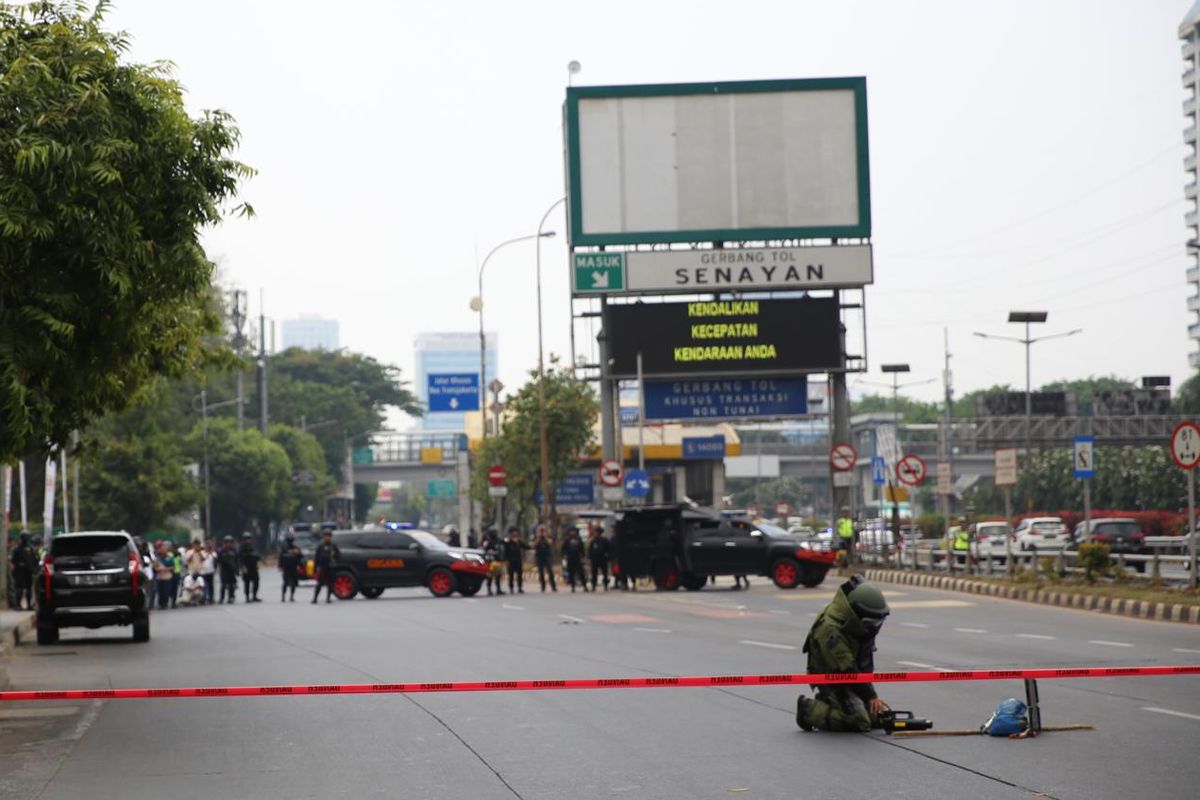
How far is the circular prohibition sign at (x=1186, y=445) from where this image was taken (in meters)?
26.8

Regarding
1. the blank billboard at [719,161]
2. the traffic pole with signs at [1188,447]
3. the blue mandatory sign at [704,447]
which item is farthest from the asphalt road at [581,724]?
the blue mandatory sign at [704,447]

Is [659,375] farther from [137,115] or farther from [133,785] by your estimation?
[133,785]

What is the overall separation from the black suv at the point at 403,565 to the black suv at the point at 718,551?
13.6 ft

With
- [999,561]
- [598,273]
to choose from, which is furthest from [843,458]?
[999,561]

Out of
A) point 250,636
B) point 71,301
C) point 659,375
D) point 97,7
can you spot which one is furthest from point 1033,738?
point 659,375

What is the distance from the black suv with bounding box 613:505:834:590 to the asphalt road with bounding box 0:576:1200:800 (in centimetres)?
1281

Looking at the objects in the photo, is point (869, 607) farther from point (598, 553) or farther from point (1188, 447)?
point (598, 553)

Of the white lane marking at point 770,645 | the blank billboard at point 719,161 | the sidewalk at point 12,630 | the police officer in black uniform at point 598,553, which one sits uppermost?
the blank billboard at point 719,161

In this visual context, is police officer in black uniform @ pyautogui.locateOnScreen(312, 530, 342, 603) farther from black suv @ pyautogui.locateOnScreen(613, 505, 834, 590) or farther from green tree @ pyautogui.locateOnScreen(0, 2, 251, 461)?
green tree @ pyautogui.locateOnScreen(0, 2, 251, 461)

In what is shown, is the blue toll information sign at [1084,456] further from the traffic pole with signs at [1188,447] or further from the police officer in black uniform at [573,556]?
the police officer in black uniform at [573,556]

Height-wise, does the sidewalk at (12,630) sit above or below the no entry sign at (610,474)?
below

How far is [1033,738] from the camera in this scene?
465 inches

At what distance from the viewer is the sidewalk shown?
2423 centimetres

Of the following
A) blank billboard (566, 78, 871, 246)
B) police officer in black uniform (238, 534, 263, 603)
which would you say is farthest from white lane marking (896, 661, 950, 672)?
blank billboard (566, 78, 871, 246)
